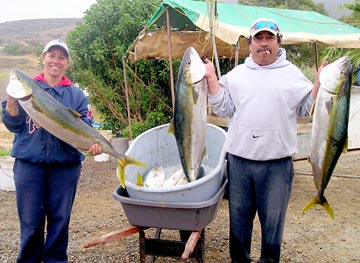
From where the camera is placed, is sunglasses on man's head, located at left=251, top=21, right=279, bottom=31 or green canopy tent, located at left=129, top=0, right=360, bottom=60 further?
green canopy tent, located at left=129, top=0, right=360, bottom=60

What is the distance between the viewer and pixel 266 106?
357cm

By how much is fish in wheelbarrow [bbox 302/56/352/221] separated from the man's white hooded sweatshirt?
242mm

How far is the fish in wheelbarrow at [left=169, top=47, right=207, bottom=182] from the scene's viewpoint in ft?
11.2

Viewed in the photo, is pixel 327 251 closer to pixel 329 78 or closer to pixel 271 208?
pixel 271 208

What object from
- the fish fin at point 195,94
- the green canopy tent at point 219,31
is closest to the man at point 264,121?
the fish fin at point 195,94

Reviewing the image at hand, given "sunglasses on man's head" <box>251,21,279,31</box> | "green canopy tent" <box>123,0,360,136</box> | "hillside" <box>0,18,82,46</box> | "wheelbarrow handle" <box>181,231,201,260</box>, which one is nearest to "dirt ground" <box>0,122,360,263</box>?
"wheelbarrow handle" <box>181,231,201,260</box>

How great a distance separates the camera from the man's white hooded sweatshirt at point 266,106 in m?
3.57

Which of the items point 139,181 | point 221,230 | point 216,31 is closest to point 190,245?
point 139,181

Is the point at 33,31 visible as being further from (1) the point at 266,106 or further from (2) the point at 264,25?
(1) the point at 266,106

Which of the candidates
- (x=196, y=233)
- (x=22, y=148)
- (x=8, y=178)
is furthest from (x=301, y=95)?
(x=8, y=178)

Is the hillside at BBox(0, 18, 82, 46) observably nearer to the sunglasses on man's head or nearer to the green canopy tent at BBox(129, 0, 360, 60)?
the green canopy tent at BBox(129, 0, 360, 60)

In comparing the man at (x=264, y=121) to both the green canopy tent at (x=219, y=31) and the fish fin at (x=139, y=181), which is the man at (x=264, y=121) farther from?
the green canopy tent at (x=219, y=31)

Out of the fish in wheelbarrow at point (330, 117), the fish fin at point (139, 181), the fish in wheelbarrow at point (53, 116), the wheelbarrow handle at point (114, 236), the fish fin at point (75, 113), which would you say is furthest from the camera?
the fish fin at point (139, 181)

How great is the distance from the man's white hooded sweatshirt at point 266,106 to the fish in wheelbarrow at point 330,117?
0.79ft
